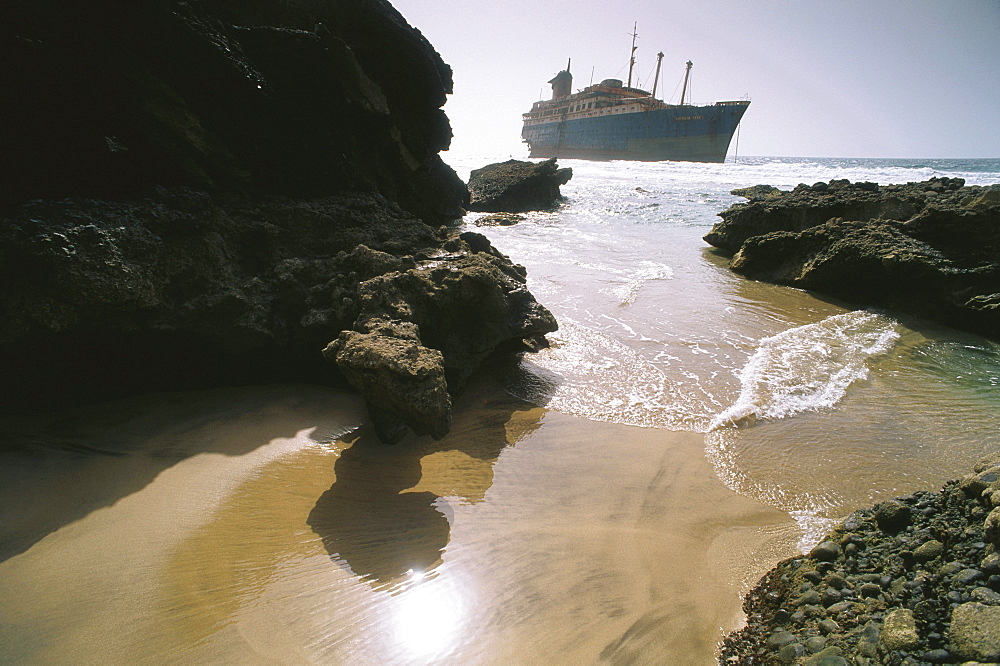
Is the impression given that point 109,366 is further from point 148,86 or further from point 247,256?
point 148,86

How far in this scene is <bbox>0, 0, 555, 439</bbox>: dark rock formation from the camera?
9.96 feet

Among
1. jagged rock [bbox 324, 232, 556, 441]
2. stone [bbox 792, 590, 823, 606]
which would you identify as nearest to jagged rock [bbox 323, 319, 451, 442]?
jagged rock [bbox 324, 232, 556, 441]

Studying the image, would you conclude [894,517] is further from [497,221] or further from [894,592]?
[497,221]

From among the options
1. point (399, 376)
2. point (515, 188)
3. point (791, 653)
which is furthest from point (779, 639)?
point (515, 188)

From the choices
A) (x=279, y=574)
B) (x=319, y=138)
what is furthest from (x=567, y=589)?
(x=319, y=138)

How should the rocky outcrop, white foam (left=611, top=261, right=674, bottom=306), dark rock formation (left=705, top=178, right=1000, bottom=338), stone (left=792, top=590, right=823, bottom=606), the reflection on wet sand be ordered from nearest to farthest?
stone (left=792, top=590, right=823, bottom=606), the reflection on wet sand, the rocky outcrop, dark rock formation (left=705, top=178, right=1000, bottom=338), white foam (left=611, top=261, right=674, bottom=306)

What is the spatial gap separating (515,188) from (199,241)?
57.9ft

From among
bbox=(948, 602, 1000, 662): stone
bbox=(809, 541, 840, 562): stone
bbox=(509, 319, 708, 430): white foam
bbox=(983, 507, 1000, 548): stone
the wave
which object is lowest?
bbox=(509, 319, 708, 430): white foam

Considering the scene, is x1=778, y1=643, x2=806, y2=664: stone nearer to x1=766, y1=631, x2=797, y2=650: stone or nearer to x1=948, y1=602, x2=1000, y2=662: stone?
x1=766, y1=631, x2=797, y2=650: stone

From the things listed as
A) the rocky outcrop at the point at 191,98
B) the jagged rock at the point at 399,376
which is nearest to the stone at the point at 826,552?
the jagged rock at the point at 399,376

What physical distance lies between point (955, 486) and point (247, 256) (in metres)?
5.38

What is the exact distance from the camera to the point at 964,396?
15.4ft

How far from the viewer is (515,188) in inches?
795

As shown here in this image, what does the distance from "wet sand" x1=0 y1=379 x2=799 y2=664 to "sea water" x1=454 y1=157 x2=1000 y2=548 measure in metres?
0.60
